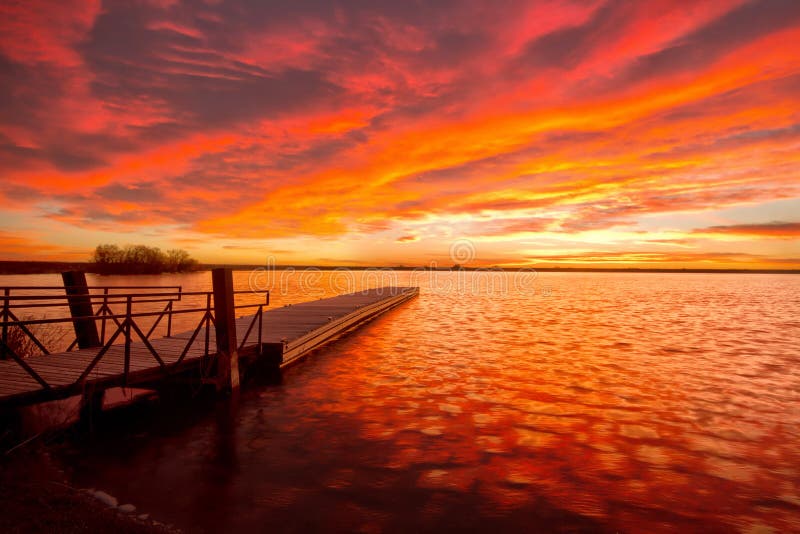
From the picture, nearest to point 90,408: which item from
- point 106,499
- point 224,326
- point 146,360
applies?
point 146,360

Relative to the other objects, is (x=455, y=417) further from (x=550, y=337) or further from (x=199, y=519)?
(x=550, y=337)

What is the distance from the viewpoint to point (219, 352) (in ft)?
37.6

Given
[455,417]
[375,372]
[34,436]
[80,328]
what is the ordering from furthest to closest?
[375,372] < [80,328] < [455,417] < [34,436]

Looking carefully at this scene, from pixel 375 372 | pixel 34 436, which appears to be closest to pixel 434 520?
pixel 34 436

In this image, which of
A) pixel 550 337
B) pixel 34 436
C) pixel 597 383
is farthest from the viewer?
pixel 550 337

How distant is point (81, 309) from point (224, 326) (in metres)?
4.15

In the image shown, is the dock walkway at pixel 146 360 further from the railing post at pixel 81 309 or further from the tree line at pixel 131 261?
the tree line at pixel 131 261

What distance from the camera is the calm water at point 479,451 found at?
20.7ft

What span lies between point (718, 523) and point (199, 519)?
6824 mm

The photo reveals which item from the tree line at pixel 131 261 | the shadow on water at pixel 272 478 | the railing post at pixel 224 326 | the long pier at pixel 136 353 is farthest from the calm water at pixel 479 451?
the tree line at pixel 131 261

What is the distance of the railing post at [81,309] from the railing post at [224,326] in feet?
9.80

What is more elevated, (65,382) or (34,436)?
(65,382)

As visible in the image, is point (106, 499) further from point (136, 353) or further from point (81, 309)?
point (81, 309)

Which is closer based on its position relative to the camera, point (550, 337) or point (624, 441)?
point (624, 441)
